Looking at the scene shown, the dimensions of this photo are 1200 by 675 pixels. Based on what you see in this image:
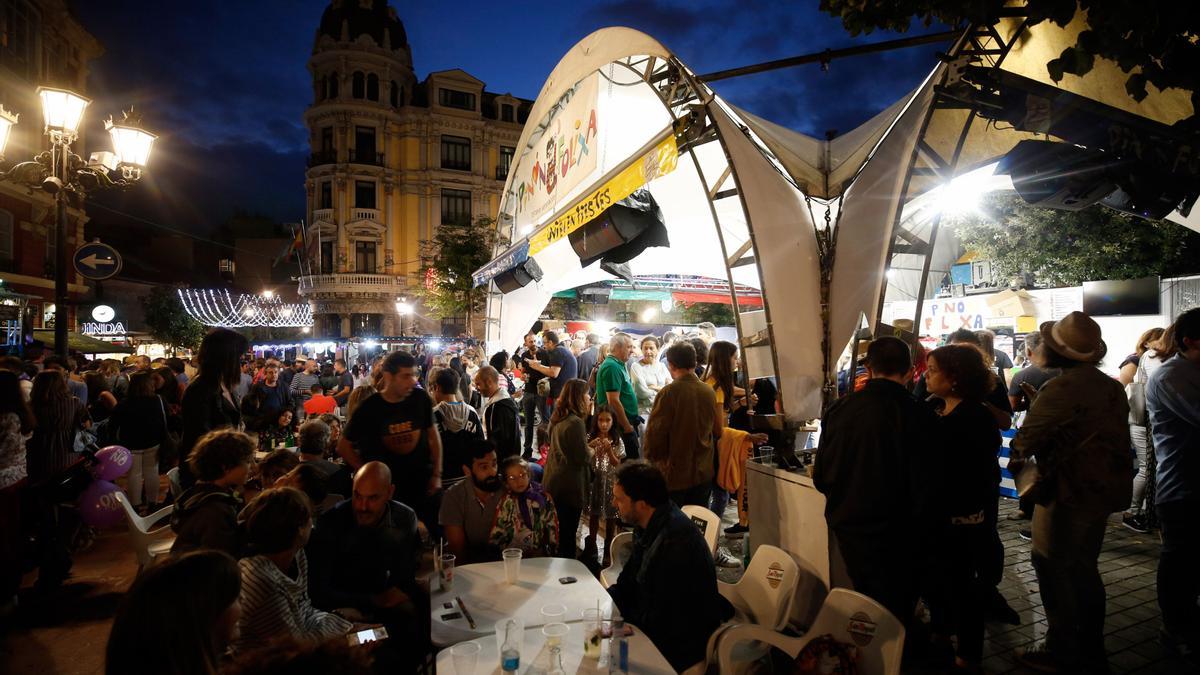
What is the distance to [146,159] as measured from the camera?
6496mm

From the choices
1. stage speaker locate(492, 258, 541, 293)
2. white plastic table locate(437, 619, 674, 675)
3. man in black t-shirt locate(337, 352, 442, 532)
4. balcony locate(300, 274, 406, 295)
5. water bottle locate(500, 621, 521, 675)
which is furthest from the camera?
balcony locate(300, 274, 406, 295)

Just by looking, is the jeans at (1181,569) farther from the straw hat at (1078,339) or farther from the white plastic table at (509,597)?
the white plastic table at (509,597)

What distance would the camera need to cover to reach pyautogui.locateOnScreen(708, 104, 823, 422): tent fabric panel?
4109 mm

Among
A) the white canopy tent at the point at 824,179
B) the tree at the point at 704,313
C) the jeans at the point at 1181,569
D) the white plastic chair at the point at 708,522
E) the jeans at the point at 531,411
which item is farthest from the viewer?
the tree at the point at 704,313

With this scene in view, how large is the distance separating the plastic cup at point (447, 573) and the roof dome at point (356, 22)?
38.5 meters

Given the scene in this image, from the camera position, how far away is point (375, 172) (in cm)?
3384

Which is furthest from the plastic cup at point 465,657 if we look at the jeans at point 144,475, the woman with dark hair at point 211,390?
the jeans at point 144,475

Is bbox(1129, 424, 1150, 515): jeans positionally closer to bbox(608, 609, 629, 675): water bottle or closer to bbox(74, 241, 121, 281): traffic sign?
bbox(608, 609, 629, 675): water bottle

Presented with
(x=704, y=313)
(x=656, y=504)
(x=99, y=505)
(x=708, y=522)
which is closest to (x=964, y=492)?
(x=708, y=522)

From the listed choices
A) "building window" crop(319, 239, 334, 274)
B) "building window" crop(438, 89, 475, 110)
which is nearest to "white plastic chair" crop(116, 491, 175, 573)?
"building window" crop(319, 239, 334, 274)

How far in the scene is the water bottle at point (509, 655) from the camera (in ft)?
6.71

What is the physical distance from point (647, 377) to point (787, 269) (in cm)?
321

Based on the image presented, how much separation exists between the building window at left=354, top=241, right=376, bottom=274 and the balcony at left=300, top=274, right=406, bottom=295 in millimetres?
873

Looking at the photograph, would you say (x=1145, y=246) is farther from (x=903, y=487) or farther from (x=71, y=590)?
(x=71, y=590)
